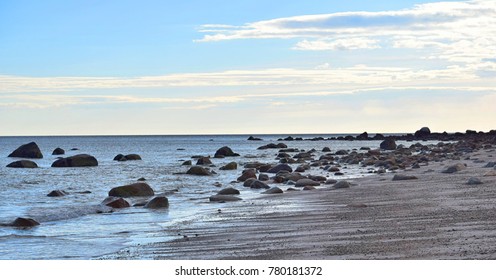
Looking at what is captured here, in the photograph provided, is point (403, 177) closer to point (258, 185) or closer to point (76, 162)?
point (258, 185)

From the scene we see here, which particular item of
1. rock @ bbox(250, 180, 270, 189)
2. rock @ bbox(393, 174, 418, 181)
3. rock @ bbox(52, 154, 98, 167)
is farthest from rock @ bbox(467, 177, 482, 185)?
rock @ bbox(52, 154, 98, 167)

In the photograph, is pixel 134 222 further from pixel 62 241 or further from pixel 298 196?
pixel 298 196

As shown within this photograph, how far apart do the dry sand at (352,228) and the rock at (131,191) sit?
514 cm

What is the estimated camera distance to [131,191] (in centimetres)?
2291

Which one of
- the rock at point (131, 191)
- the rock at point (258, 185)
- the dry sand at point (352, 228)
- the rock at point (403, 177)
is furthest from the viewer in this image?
the rock at point (258, 185)

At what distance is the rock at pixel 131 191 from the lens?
22.6m

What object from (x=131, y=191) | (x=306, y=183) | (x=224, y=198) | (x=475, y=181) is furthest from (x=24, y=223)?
(x=306, y=183)

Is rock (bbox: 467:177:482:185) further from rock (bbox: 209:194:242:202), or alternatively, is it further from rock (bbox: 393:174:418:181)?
rock (bbox: 209:194:242:202)

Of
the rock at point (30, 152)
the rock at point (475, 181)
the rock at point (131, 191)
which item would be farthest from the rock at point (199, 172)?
the rock at point (30, 152)

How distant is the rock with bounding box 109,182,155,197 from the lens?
22.6 m

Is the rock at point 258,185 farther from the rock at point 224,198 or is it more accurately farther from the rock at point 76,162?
the rock at point 76,162

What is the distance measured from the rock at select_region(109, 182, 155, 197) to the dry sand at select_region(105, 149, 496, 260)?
5144 millimetres

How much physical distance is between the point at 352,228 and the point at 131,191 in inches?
492

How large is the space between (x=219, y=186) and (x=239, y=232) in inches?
560
